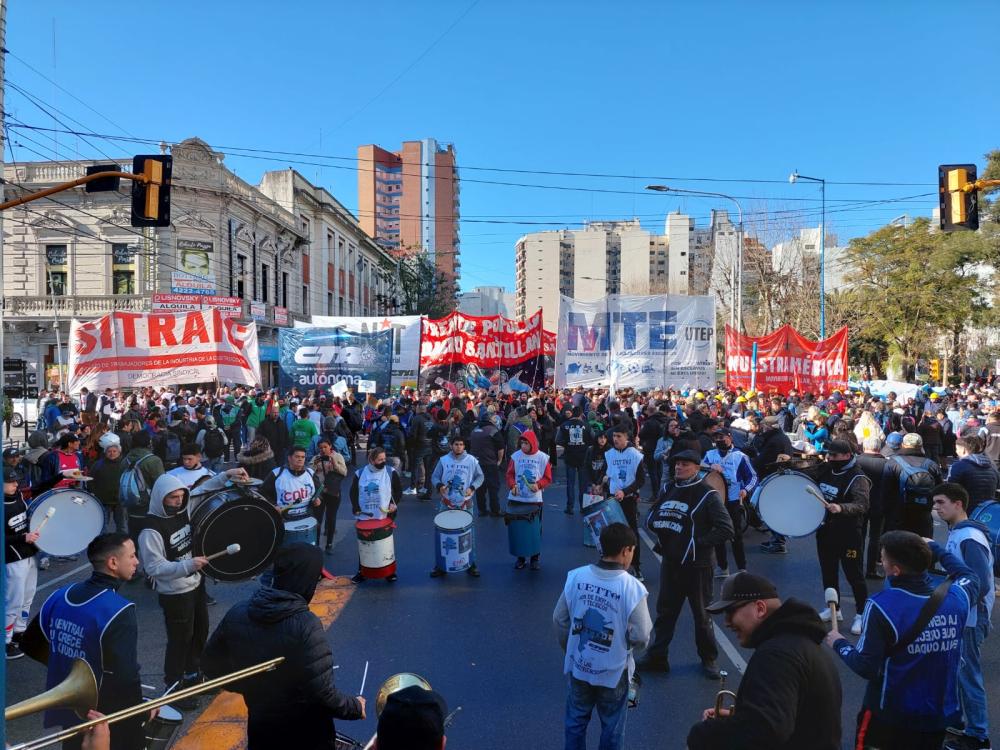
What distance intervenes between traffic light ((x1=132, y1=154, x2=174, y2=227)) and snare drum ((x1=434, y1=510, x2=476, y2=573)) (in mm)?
6496

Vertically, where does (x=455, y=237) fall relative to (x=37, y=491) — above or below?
above

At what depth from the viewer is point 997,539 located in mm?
5398

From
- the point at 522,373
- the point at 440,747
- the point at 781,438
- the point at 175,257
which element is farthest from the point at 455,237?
the point at 440,747

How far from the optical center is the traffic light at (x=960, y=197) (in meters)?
9.91

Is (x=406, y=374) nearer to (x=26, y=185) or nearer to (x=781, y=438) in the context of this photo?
(x=781, y=438)

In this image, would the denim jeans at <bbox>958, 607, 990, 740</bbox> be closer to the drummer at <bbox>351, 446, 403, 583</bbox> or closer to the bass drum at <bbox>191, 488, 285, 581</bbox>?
the bass drum at <bbox>191, 488, 285, 581</bbox>

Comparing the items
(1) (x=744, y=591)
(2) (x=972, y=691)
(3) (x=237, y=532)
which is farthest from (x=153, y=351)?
(2) (x=972, y=691)

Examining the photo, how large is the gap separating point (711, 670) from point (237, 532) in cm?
369

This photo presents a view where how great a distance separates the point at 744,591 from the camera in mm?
2750

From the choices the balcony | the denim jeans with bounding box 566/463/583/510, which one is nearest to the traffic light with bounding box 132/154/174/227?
the denim jeans with bounding box 566/463/583/510

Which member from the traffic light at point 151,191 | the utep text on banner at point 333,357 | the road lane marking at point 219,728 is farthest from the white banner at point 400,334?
the road lane marking at point 219,728

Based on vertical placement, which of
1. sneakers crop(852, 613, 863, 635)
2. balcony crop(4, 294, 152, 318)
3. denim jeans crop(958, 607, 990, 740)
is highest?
balcony crop(4, 294, 152, 318)

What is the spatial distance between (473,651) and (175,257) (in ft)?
112

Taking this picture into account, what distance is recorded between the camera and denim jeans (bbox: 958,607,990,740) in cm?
409
